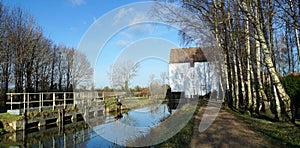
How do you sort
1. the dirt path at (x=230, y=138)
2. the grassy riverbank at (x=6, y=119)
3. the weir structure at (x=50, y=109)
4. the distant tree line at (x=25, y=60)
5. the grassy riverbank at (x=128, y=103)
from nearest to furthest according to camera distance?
1. the dirt path at (x=230, y=138)
2. the grassy riverbank at (x=6, y=119)
3. the weir structure at (x=50, y=109)
4. the distant tree line at (x=25, y=60)
5. the grassy riverbank at (x=128, y=103)

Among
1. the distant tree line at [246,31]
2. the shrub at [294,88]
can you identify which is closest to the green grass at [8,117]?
the distant tree line at [246,31]

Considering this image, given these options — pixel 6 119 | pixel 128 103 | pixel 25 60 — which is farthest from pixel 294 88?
pixel 25 60

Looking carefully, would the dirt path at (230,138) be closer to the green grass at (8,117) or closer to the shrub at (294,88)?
the shrub at (294,88)

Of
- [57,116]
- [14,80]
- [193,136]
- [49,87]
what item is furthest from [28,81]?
[193,136]

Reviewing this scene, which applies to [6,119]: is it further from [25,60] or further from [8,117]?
[25,60]

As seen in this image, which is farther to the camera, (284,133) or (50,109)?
(50,109)

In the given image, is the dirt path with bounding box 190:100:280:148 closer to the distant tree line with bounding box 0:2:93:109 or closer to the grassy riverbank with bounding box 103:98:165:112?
the distant tree line with bounding box 0:2:93:109

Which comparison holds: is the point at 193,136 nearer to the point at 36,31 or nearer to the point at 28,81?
the point at 28,81

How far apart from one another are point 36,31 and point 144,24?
603 inches

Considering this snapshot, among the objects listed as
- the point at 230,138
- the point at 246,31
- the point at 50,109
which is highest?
the point at 246,31

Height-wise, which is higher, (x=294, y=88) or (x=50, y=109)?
(x=294, y=88)

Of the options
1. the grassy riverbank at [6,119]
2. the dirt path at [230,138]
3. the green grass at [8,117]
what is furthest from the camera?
the green grass at [8,117]

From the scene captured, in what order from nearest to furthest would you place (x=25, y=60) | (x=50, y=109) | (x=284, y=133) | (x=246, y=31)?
(x=284, y=133) < (x=246, y=31) < (x=50, y=109) < (x=25, y=60)

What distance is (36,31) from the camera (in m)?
20.7
